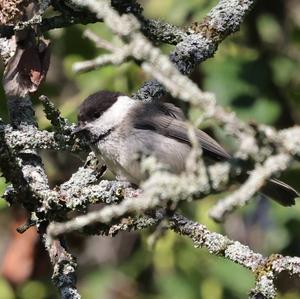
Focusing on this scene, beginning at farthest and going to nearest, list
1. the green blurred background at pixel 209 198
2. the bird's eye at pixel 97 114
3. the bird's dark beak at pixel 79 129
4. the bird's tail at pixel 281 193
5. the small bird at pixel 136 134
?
1. the green blurred background at pixel 209 198
2. the bird's eye at pixel 97 114
3. the bird's tail at pixel 281 193
4. the small bird at pixel 136 134
5. the bird's dark beak at pixel 79 129

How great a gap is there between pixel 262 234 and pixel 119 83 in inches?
60.7

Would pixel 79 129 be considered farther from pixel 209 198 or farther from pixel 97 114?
pixel 209 198

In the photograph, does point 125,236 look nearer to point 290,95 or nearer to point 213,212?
point 290,95

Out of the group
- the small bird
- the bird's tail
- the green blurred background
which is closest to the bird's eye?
the small bird

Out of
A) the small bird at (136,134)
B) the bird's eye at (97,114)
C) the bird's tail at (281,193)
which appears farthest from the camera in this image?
the bird's eye at (97,114)

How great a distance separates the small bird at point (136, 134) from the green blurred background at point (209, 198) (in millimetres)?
246

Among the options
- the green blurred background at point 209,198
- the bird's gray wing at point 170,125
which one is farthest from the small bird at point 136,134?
the green blurred background at point 209,198

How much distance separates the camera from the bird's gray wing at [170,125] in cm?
350

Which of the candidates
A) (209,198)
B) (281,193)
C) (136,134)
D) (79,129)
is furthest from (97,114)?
(209,198)

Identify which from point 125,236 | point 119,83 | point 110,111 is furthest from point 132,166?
point 125,236

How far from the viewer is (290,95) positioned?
4.62m

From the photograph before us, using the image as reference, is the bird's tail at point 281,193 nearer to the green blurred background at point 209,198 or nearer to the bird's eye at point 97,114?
the green blurred background at point 209,198

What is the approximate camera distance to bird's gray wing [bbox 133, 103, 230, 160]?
11.5 ft

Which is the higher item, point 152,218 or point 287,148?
point 287,148
